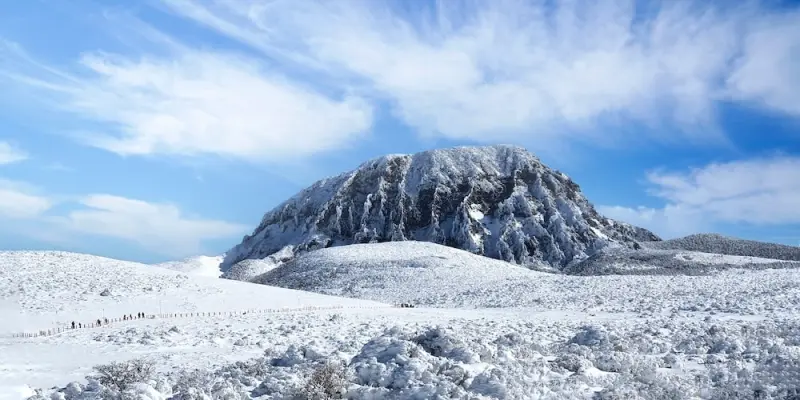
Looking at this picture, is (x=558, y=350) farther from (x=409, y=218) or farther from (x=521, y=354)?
(x=409, y=218)

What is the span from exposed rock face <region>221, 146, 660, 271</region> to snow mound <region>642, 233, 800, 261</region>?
382 inches

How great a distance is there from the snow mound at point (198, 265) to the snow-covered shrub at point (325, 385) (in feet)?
341

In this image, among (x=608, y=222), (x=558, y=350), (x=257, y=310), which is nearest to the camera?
(x=558, y=350)

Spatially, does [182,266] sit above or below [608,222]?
below

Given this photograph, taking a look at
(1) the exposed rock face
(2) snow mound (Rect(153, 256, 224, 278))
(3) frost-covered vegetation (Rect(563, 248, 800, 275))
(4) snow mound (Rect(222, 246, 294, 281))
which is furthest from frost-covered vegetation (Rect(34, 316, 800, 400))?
(2) snow mound (Rect(153, 256, 224, 278))

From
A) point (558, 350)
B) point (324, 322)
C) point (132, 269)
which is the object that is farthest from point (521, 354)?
point (132, 269)

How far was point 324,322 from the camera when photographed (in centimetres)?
3075

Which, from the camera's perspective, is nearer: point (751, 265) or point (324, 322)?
point (324, 322)

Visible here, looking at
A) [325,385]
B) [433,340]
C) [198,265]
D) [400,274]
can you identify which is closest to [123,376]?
[325,385]

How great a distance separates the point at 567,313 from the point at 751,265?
1739 inches

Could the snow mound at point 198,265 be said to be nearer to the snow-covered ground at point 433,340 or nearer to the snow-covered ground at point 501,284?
the snow-covered ground at point 501,284

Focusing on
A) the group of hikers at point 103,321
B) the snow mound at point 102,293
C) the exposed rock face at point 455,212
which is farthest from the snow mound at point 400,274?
the group of hikers at point 103,321

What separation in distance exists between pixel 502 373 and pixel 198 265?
114 metres

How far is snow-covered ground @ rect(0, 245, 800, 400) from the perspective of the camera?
1324cm
